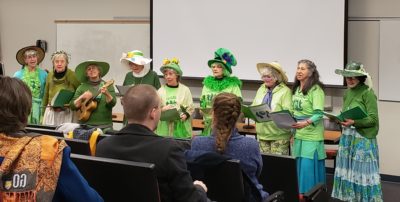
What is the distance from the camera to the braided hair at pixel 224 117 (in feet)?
8.29

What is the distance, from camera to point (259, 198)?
8.46 ft

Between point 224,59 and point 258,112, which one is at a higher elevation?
point 224,59

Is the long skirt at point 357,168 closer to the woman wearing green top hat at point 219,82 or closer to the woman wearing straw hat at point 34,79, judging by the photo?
the woman wearing green top hat at point 219,82

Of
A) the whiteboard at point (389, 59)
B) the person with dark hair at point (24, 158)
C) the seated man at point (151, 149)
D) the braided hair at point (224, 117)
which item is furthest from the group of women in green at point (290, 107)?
the person with dark hair at point (24, 158)

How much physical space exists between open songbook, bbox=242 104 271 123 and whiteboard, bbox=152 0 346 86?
1714mm

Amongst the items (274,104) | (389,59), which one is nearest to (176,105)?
(274,104)

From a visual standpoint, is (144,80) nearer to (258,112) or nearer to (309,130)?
(258,112)

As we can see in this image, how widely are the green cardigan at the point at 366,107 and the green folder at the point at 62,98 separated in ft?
8.76

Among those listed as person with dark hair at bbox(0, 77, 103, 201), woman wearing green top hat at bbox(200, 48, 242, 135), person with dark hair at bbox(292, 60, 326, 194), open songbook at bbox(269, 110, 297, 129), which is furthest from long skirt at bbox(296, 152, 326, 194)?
person with dark hair at bbox(0, 77, 103, 201)

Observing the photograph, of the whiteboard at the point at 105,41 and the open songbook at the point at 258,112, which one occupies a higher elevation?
the whiteboard at the point at 105,41

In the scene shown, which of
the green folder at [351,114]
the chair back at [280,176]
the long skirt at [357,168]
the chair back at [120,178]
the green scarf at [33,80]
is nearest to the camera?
the chair back at [120,178]

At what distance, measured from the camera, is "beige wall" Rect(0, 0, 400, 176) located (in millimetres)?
5523

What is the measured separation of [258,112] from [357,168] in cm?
101

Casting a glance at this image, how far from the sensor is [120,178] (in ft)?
6.60
